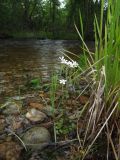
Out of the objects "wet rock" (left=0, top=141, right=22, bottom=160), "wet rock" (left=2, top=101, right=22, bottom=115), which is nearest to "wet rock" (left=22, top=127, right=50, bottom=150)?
"wet rock" (left=0, top=141, right=22, bottom=160)

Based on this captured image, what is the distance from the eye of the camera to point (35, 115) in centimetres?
330

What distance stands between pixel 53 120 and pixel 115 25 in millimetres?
1131

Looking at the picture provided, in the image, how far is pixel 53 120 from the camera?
3088mm

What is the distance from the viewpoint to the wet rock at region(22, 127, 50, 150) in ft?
9.10

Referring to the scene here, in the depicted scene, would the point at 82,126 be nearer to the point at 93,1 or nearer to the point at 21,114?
the point at 21,114

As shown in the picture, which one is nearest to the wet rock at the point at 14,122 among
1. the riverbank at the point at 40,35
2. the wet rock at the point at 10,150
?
the wet rock at the point at 10,150

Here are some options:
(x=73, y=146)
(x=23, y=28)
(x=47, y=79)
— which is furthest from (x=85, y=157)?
(x=23, y=28)

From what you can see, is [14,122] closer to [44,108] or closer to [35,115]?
[35,115]

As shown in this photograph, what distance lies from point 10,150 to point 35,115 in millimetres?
682

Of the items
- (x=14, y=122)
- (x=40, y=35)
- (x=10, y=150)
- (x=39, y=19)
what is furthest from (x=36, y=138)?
(x=39, y=19)

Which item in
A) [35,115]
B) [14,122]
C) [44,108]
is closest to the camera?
[14,122]

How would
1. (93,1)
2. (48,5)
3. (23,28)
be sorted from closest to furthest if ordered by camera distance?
(23,28) → (93,1) → (48,5)

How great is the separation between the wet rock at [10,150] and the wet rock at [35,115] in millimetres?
491

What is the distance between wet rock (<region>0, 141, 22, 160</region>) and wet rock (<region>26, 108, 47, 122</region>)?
0.49 meters
